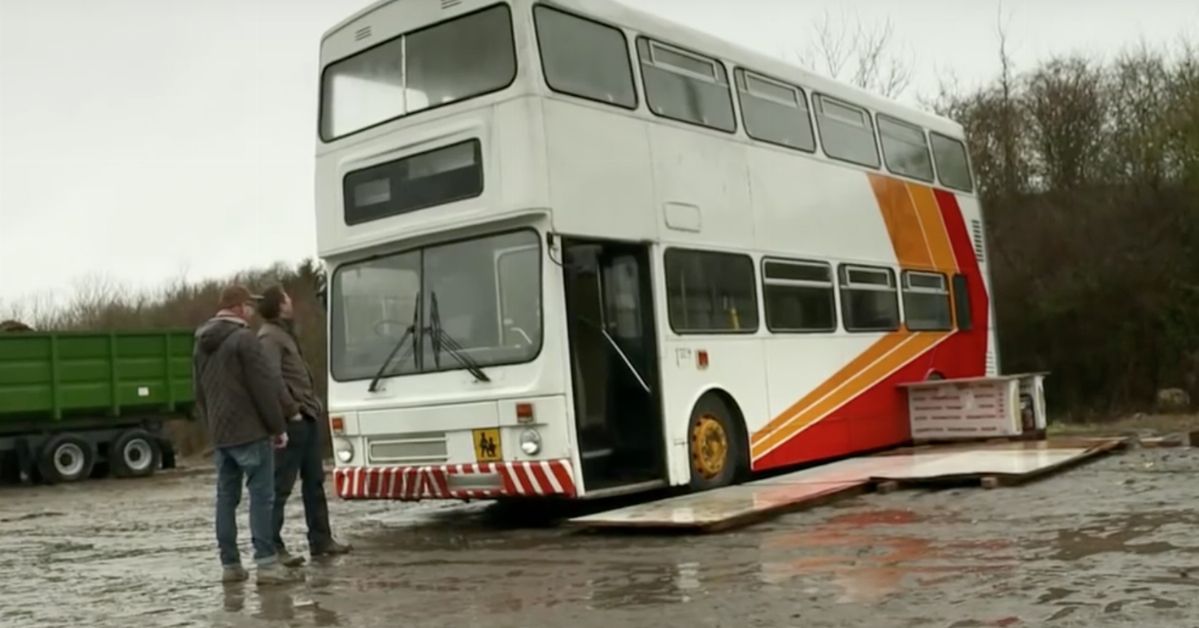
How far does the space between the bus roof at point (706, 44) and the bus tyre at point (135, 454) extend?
46.0ft

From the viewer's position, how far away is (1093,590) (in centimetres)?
565

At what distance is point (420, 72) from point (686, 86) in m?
2.49

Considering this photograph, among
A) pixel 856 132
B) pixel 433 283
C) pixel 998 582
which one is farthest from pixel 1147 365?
pixel 998 582

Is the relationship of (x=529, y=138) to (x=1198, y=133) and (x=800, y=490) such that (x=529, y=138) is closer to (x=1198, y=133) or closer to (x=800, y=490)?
(x=800, y=490)

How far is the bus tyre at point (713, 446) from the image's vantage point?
34.4ft

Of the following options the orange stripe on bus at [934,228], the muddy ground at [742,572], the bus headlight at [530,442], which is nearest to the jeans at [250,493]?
the muddy ground at [742,572]

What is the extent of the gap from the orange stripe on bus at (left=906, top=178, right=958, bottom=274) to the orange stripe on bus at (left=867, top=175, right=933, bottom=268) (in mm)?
114

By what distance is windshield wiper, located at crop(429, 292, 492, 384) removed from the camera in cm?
945

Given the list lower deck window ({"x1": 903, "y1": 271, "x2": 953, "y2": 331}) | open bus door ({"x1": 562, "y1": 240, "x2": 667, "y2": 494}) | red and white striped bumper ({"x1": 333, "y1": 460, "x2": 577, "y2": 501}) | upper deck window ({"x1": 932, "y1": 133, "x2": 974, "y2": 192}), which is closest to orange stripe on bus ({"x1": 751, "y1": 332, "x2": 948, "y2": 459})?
lower deck window ({"x1": 903, "y1": 271, "x2": 953, "y2": 331})

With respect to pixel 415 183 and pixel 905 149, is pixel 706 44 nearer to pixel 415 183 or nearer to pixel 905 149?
pixel 415 183

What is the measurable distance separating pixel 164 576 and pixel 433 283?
2.91 meters

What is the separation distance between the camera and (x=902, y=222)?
587 inches

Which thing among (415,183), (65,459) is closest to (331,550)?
(415,183)

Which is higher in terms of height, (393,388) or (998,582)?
(393,388)
